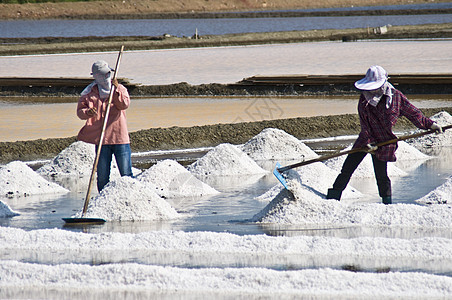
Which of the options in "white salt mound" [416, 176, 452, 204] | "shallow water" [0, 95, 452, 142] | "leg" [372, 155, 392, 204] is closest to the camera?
"leg" [372, 155, 392, 204]

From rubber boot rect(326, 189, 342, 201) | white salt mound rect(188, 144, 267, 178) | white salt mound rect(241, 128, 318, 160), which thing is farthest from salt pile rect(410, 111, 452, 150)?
rubber boot rect(326, 189, 342, 201)

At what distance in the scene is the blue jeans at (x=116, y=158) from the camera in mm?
7031

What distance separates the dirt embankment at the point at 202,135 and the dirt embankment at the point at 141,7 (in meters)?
64.8

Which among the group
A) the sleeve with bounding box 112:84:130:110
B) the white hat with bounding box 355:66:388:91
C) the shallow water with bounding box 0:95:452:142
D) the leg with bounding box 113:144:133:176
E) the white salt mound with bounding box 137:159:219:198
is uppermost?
the shallow water with bounding box 0:95:452:142

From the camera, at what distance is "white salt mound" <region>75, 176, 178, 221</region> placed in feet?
21.7

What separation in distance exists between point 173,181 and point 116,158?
3.44 feet

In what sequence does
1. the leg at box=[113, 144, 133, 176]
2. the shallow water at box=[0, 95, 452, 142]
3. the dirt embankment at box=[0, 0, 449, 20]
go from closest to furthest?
the leg at box=[113, 144, 133, 176] → the shallow water at box=[0, 95, 452, 142] → the dirt embankment at box=[0, 0, 449, 20]

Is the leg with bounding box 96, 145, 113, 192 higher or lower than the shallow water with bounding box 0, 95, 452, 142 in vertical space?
lower

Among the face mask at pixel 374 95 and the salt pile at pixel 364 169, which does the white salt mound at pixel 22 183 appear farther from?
the face mask at pixel 374 95

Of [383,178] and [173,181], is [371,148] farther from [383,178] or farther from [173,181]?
[173,181]

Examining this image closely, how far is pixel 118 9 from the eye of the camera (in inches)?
3191

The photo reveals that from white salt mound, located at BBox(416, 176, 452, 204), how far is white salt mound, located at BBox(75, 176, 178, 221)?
84.6 inches

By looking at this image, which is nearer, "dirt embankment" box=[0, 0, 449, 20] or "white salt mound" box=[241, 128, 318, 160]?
"white salt mound" box=[241, 128, 318, 160]

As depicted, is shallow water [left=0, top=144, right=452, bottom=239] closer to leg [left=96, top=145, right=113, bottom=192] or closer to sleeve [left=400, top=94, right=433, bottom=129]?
leg [left=96, top=145, right=113, bottom=192]
